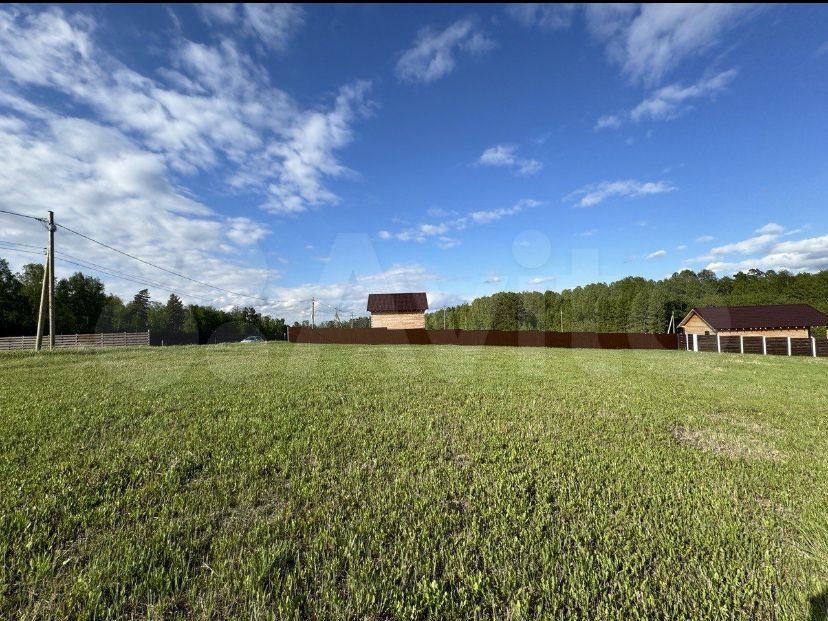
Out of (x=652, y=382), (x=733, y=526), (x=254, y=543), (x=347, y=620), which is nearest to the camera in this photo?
(x=347, y=620)

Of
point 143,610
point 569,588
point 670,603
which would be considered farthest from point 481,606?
point 143,610

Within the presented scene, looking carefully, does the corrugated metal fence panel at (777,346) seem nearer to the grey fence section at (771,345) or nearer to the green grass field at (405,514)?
the grey fence section at (771,345)

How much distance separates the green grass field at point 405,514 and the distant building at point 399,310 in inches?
1303

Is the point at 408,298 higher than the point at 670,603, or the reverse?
the point at 408,298

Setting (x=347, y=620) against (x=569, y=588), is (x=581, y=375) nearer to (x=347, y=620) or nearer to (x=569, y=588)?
(x=569, y=588)

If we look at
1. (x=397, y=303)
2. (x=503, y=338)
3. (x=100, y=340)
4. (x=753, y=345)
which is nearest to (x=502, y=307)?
(x=397, y=303)

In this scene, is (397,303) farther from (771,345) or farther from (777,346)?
(777,346)

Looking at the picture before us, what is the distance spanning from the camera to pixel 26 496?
272cm

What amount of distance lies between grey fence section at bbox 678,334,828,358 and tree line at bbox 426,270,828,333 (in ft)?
102

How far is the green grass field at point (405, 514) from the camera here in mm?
1859

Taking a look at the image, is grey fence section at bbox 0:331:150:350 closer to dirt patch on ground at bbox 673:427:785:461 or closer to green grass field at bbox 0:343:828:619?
green grass field at bbox 0:343:828:619

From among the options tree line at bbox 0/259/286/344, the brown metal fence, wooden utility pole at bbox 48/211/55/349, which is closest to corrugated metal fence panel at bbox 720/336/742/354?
the brown metal fence

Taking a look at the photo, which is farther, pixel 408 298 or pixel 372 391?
pixel 408 298

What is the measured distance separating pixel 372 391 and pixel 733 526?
5609 millimetres
